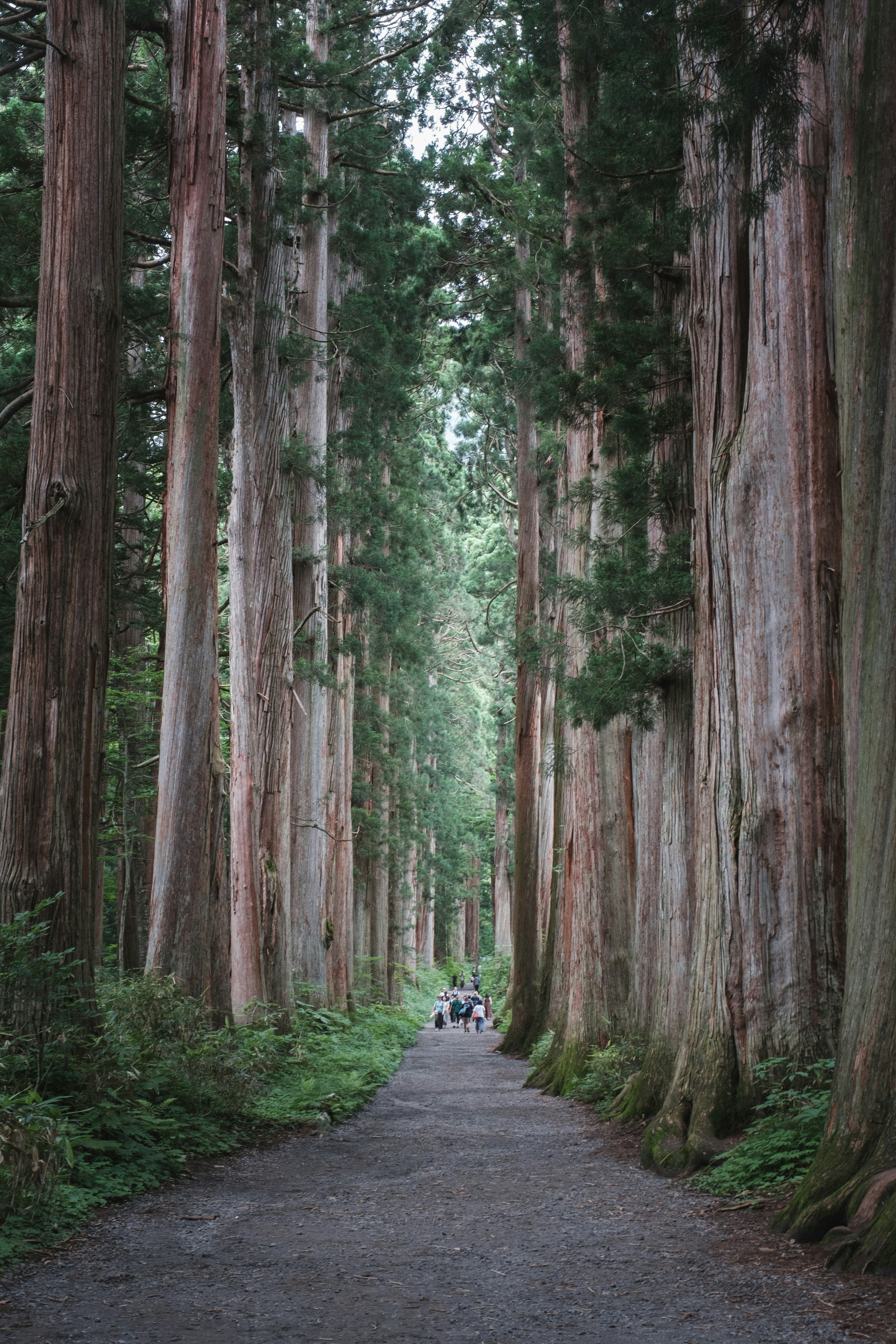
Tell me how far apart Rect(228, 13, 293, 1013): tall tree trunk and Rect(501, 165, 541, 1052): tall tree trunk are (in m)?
7.15

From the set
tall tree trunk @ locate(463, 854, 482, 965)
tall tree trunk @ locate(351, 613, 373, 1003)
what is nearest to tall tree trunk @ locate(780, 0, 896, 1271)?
tall tree trunk @ locate(351, 613, 373, 1003)

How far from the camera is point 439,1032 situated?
107ft

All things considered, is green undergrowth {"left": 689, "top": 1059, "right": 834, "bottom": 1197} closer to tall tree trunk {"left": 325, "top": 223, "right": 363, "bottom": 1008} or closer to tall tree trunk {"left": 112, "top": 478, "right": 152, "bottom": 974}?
tall tree trunk {"left": 112, "top": 478, "right": 152, "bottom": 974}

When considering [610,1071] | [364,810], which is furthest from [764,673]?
[364,810]

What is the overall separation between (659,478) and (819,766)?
4.15m

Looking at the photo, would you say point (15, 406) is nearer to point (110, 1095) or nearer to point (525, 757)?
point (110, 1095)

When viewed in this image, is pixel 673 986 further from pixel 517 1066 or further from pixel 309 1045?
pixel 517 1066

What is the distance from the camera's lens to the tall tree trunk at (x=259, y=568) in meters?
13.0

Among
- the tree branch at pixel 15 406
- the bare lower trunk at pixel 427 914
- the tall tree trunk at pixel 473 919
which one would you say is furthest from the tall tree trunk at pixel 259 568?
the tall tree trunk at pixel 473 919

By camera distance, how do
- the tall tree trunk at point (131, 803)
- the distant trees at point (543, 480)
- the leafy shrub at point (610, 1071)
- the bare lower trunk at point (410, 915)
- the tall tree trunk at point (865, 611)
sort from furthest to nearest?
1. the bare lower trunk at point (410, 915)
2. the tall tree trunk at point (131, 803)
3. the leafy shrub at point (610, 1071)
4. the distant trees at point (543, 480)
5. the tall tree trunk at point (865, 611)

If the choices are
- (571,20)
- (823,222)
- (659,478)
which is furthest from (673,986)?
(571,20)

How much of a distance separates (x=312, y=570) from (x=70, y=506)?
8.83 metres

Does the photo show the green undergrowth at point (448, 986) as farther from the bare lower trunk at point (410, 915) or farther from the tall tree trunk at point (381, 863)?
the tall tree trunk at point (381, 863)

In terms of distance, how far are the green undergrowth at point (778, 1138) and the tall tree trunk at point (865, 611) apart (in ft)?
2.81
